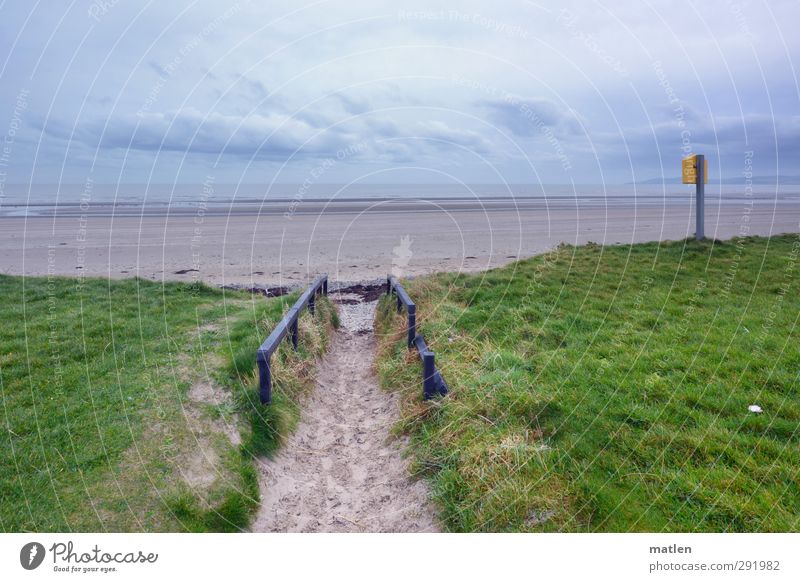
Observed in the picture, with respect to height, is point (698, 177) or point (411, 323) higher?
point (698, 177)

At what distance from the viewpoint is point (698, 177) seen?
14703 mm

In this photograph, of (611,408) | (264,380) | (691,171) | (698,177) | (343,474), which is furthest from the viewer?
(691,171)

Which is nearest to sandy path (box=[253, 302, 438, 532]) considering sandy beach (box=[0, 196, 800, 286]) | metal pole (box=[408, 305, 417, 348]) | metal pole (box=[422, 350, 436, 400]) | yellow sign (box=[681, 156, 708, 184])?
metal pole (box=[422, 350, 436, 400])

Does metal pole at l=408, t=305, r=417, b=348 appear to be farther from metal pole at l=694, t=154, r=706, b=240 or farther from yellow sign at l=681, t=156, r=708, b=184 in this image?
yellow sign at l=681, t=156, r=708, b=184

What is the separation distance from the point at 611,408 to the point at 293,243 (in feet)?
68.7

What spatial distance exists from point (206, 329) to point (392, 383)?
10.8 ft

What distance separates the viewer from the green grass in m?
4.23

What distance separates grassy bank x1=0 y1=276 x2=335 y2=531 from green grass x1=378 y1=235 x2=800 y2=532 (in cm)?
164

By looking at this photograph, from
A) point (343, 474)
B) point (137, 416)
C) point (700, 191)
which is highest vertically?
point (700, 191)

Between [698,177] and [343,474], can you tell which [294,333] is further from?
[698,177]
